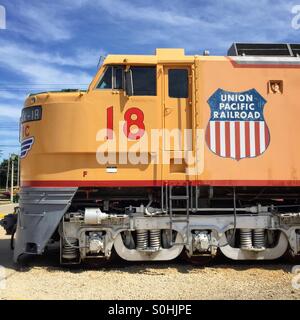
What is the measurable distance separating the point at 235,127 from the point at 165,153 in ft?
4.55

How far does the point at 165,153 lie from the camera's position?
8.03 metres

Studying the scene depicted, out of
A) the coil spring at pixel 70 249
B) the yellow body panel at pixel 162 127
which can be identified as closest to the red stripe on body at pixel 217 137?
the yellow body panel at pixel 162 127

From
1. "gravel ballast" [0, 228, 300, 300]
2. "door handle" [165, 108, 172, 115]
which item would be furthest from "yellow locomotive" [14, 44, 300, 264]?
"gravel ballast" [0, 228, 300, 300]

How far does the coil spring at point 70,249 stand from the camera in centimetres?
809

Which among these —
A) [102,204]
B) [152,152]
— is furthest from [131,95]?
[102,204]

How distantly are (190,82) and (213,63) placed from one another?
573 millimetres

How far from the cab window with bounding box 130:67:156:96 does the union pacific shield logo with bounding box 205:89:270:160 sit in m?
1.10

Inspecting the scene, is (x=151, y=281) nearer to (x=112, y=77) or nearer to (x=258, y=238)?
(x=258, y=238)

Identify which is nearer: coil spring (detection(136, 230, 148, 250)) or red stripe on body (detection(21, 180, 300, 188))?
red stripe on body (detection(21, 180, 300, 188))

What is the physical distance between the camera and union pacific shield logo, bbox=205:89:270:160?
8.05 meters

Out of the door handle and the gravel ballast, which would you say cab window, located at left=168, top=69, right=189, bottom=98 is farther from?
the gravel ballast

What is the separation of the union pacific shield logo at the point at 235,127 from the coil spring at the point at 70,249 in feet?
10.2

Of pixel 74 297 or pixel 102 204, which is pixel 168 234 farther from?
pixel 74 297

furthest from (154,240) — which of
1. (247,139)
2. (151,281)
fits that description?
(247,139)
